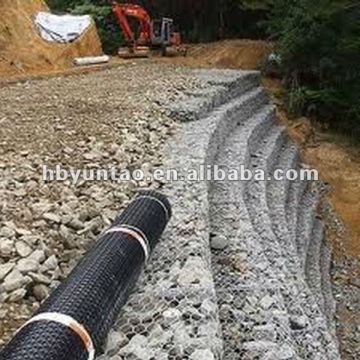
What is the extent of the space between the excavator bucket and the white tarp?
95 centimetres

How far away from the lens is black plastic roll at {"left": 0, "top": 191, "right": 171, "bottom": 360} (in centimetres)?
282

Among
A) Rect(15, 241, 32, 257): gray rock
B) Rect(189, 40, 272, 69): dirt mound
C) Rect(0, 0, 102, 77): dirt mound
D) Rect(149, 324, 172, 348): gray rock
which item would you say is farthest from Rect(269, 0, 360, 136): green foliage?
Rect(149, 324, 172, 348): gray rock

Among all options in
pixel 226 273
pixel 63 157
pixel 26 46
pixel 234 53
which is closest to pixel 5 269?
pixel 226 273

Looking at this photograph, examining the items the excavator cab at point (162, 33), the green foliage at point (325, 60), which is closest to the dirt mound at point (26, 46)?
the excavator cab at point (162, 33)


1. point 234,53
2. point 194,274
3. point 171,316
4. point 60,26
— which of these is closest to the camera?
point 171,316

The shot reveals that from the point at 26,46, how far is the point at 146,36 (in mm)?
2813

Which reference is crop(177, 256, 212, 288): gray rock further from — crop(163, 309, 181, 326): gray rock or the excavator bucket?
the excavator bucket

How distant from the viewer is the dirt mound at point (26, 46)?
1099 cm

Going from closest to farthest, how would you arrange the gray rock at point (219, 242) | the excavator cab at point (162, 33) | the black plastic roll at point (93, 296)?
the black plastic roll at point (93, 296) → the gray rock at point (219, 242) → the excavator cab at point (162, 33)

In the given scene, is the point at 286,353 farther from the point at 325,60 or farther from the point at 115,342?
the point at 325,60

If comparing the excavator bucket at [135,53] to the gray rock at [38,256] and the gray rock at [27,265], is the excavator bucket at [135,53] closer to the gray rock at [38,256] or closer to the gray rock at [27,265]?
the gray rock at [38,256]

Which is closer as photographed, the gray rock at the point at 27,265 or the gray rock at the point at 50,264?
the gray rock at the point at 27,265

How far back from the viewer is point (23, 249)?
403 cm

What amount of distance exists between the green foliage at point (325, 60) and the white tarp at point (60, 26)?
156 inches
